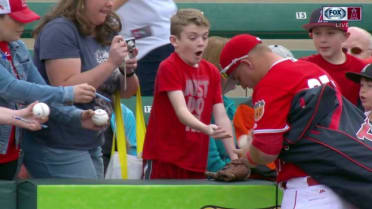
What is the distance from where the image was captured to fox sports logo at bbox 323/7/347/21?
482 centimetres

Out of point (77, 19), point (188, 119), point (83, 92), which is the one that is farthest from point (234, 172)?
point (77, 19)

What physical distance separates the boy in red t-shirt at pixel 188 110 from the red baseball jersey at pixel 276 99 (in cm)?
84

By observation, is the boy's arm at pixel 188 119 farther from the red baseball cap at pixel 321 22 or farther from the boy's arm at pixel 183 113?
the red baseball cap at pixel 321 22

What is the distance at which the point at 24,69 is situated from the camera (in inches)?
154

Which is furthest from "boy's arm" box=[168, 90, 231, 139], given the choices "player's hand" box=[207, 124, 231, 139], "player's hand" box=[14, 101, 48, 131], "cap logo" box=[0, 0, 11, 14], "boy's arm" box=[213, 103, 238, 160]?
"cap logo" box=[0, 0, 11, 14]

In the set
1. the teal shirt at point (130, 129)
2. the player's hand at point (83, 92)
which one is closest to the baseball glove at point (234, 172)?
the player's hand at point (83, 92)

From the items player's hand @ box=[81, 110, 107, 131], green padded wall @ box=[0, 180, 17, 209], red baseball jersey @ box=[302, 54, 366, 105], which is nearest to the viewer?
green padded wall @ box=[0, 180, 17, 209]

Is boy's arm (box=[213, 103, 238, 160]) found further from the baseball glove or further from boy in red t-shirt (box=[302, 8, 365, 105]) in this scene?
boy in red t-shirt (box=[302, 8, 365, 105])

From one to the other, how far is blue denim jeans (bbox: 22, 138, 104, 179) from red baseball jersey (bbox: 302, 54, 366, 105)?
1.51 meters

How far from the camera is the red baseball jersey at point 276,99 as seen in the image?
3.49 metres

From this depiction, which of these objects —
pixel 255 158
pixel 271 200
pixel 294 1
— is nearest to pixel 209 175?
pixel 271 200

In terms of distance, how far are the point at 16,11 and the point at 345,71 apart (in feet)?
6.38

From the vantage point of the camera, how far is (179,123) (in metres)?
4.39

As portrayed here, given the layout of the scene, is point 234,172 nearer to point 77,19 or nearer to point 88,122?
point 88,122
